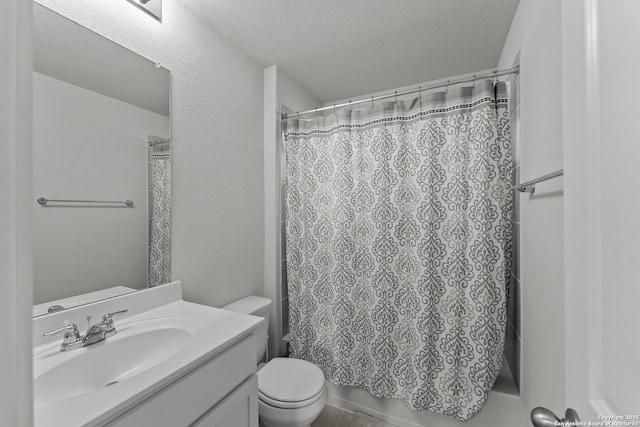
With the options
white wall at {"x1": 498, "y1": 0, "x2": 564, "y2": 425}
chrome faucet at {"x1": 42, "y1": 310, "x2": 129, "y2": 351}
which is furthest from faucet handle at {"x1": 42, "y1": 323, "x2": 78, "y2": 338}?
white wall at {"x1": 498, "y1": 0, "x2": 564, "y2": 425}

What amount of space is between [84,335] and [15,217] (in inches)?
39.0

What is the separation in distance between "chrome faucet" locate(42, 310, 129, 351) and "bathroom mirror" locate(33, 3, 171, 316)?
9cm

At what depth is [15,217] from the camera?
0.29m

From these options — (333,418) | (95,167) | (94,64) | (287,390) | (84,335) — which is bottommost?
(333,418)

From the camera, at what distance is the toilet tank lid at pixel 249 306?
62.6 inches

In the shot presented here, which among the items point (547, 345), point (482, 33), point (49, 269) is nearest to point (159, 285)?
point (49, 269)

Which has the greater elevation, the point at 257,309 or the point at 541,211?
the point at 541,211

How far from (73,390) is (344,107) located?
6.18 feet

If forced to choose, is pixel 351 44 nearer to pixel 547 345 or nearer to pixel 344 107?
pixel 344 107

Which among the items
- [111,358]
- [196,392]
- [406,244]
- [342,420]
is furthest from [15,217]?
[342,420]

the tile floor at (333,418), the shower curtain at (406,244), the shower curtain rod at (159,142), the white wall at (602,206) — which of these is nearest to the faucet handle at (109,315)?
the shower curtain rod at (159,142)

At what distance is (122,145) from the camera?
117 cm

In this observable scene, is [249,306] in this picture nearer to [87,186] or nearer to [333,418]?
[333,418]

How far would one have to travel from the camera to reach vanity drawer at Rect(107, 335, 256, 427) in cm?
71
